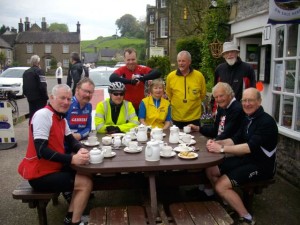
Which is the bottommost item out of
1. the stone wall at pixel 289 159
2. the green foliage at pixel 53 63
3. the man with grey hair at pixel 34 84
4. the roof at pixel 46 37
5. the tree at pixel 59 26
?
the stone wall at pixel 289 159

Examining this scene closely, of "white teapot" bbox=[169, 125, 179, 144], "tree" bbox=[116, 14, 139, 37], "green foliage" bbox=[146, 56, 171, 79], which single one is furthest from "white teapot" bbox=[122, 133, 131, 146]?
"tree" bbox=[116, 14, 139, 37]

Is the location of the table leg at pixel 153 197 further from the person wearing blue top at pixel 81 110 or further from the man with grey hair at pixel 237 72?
the man with grey hair at pixel 237 72

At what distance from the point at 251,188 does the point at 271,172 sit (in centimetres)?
28

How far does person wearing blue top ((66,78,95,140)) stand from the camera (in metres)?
4.01

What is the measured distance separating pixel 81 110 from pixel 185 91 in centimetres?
162

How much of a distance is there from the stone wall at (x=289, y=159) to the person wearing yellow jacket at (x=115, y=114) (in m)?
2.42

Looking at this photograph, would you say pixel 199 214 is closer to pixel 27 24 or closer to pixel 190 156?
pixel 190 156

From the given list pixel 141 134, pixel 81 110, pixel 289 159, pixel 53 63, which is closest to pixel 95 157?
pixel 141 134

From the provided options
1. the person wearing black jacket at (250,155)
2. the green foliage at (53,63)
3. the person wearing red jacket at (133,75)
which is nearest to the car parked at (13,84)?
the person wearing red jacket at (133,75)

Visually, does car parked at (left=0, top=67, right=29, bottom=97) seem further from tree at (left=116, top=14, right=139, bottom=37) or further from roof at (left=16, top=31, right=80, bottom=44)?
tree at (left=116, top=14, right=139, bottom=37)

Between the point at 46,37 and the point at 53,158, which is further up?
the point at 46,37

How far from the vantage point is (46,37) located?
64.1 m

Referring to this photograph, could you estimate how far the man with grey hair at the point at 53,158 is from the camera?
2.99 m

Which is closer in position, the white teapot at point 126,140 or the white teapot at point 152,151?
the white teapot at point 152,151
